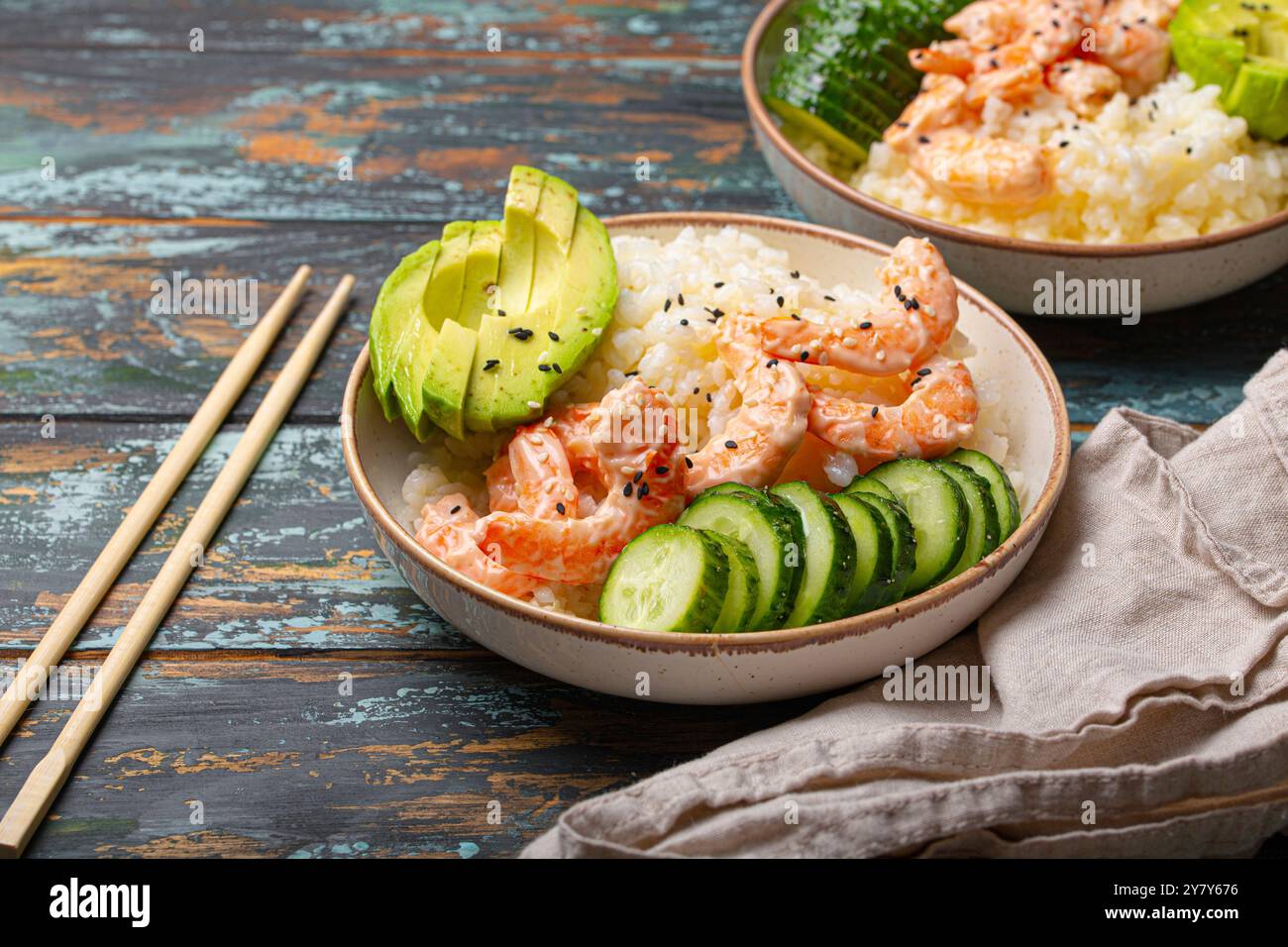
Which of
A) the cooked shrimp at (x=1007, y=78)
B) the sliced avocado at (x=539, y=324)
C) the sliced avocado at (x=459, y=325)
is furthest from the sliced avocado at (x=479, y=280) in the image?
the cooked shrimp at (x=1007, y=78)

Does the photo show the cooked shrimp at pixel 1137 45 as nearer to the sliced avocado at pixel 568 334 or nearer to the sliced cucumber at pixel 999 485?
the sliced cucumber at pixel 999 485

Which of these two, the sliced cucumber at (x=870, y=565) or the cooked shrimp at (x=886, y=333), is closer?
the sliced cucumber at (x=870, y=565)

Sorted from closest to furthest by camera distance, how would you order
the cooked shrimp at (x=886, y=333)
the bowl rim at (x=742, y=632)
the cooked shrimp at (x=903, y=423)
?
1. the bowl rim at (x=742, y=632)
2. the cooked shrimp at (x=903, y=423)
3. the cooked shrimp at (x=886, y=333)

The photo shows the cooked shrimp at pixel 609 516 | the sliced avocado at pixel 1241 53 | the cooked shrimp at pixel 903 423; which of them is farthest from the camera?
the sliced avocado at pixel 1241 53

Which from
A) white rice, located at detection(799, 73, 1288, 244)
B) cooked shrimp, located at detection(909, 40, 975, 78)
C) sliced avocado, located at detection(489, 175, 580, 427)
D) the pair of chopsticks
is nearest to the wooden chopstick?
the pair of chopsticks

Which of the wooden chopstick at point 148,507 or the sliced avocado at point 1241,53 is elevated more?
the sliced avocado at point 1241,53

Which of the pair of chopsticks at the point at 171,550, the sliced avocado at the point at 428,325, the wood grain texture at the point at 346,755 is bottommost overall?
the wood grain texture at the point at 346,755
